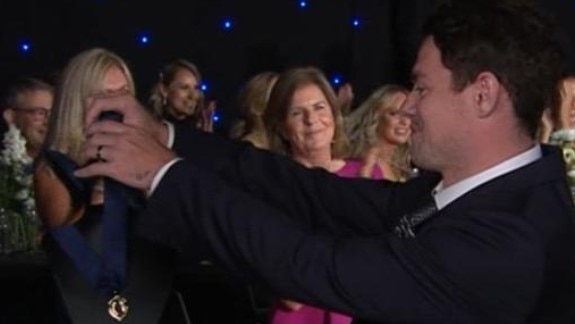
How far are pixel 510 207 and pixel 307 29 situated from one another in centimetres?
637

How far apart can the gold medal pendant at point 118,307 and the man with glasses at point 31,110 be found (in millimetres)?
2524

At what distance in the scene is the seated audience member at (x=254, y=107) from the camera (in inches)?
226

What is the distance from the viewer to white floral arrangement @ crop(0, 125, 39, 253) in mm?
5316

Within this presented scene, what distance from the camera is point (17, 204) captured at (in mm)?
5348

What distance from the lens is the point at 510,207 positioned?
225 cm

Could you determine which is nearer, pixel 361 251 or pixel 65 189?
pixel 361 251

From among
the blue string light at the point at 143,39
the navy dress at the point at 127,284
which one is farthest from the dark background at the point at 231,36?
the navy dress at the point at 127,284

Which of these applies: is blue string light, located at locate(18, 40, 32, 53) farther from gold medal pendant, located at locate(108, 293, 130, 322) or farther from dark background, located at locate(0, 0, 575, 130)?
gold medal pendant, located at locate(108, 293, 130, 322)

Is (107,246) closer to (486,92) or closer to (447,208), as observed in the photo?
(447,208)

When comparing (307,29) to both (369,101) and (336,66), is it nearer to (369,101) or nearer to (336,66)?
(336,66)

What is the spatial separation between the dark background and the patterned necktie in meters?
5.72

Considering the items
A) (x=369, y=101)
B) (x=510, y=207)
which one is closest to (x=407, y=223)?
(x=510, y=207)

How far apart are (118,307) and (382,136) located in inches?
96.2

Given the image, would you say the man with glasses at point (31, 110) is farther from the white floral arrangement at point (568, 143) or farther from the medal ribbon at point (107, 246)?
the medal ribbon at point (107, 246)
